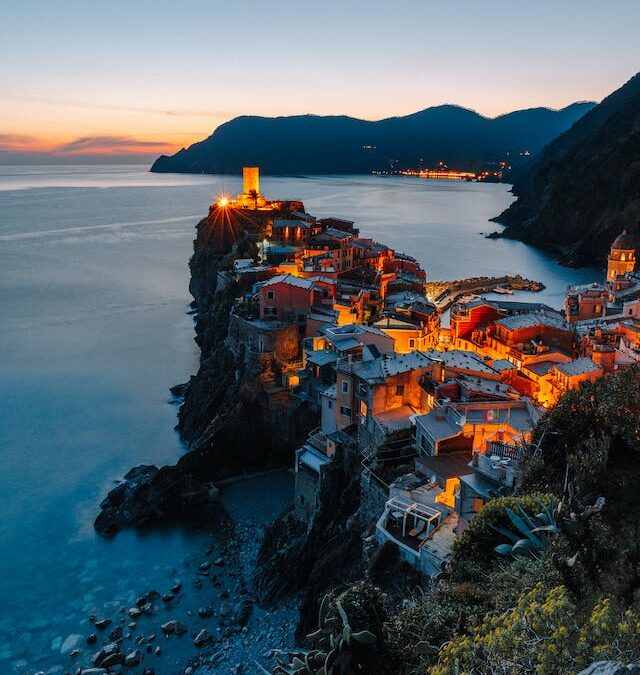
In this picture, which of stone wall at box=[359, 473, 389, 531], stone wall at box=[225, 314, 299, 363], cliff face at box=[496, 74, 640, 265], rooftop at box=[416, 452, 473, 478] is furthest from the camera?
cliff face at box=[496, 74, 640, 265]

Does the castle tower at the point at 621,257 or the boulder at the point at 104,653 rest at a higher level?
the castle tower at the point at 621,257

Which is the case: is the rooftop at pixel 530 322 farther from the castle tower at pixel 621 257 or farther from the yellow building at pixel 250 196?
the yellow building at pixel 250 196

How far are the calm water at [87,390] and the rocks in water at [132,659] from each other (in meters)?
0.85

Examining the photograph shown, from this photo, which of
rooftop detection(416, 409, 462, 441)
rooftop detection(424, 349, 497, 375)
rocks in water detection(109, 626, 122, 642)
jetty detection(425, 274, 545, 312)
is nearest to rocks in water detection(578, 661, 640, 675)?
rooftop detection(416, 409, 462, 441)

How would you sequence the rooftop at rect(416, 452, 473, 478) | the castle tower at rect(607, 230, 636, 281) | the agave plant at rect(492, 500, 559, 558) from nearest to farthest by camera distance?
the agave plant at rect(492, 500, 559, 558) < the rooftop at rect(416, 452, 473, 478) < the castle tower at rect(607, 230, 636, 281)

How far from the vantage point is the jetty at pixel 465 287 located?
4143 centimetres

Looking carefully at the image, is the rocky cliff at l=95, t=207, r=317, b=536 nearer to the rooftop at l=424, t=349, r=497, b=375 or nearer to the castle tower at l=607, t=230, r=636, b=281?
the rooftop at l=424, t=349, r=497, b=375

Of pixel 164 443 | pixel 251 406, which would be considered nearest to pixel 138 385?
pixel 164 443

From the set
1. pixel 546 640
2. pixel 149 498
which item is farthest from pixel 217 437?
pixel 546 640

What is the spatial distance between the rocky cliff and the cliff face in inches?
1857

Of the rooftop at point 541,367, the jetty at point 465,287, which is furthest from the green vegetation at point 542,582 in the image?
the jetty at point 465,287

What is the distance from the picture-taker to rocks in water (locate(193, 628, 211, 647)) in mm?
15102

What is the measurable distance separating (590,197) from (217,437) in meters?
65.9

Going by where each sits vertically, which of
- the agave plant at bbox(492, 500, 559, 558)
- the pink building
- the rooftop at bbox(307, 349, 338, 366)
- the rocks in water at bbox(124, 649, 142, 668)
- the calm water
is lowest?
the calm water
